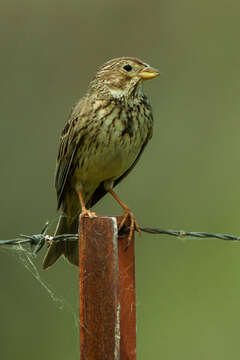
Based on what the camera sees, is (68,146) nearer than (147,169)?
Yes

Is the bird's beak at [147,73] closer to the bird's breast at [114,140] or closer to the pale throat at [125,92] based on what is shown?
the pale throat at [125,92]

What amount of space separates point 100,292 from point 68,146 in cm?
195

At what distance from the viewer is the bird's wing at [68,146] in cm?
489

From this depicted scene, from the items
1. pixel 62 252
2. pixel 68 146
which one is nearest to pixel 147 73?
pixel 68 146

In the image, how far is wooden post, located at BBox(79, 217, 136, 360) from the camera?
3.13m

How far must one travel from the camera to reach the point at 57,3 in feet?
27.9

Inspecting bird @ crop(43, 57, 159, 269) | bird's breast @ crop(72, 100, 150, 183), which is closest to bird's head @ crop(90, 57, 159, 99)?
bird @ crop(43, 57, 159, 269)

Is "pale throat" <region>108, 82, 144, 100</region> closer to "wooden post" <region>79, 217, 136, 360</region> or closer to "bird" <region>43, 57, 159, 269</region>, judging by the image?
"bird" <region>43, 57, 159, 269</region>

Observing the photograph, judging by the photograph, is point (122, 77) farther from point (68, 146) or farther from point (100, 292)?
point (100, 292)

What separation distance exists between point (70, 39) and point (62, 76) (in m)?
0.61

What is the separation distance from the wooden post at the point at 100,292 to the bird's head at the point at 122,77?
1876 millimetres

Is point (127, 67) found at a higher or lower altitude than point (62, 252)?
higher

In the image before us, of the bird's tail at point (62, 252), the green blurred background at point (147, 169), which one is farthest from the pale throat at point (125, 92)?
the green blurred background at point (147, 169)

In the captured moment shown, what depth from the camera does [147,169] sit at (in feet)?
24.9
